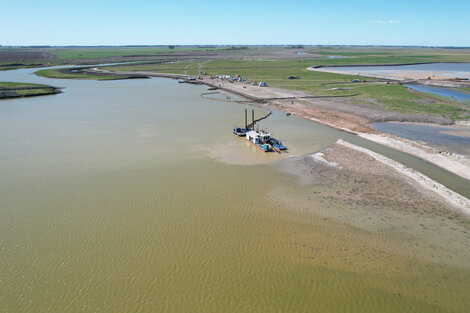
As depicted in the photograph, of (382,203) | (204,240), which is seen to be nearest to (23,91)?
(204,240)

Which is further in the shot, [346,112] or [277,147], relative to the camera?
[346,112]

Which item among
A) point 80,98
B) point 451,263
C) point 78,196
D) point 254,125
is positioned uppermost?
point 80,98

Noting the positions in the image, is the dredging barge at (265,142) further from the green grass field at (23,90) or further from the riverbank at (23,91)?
the green grass field at (23,90)

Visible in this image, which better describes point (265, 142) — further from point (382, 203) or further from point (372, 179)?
point (382, 203)

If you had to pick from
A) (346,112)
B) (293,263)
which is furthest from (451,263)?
(346,112)

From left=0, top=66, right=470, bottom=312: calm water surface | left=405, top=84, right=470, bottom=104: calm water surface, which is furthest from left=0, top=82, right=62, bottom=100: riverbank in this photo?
left=405, top=84, right=470, bottom=104: calm water surface

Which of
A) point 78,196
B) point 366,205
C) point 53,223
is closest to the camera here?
point 53,223

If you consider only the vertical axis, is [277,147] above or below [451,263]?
above

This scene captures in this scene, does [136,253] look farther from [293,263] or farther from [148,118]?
[148,118]
